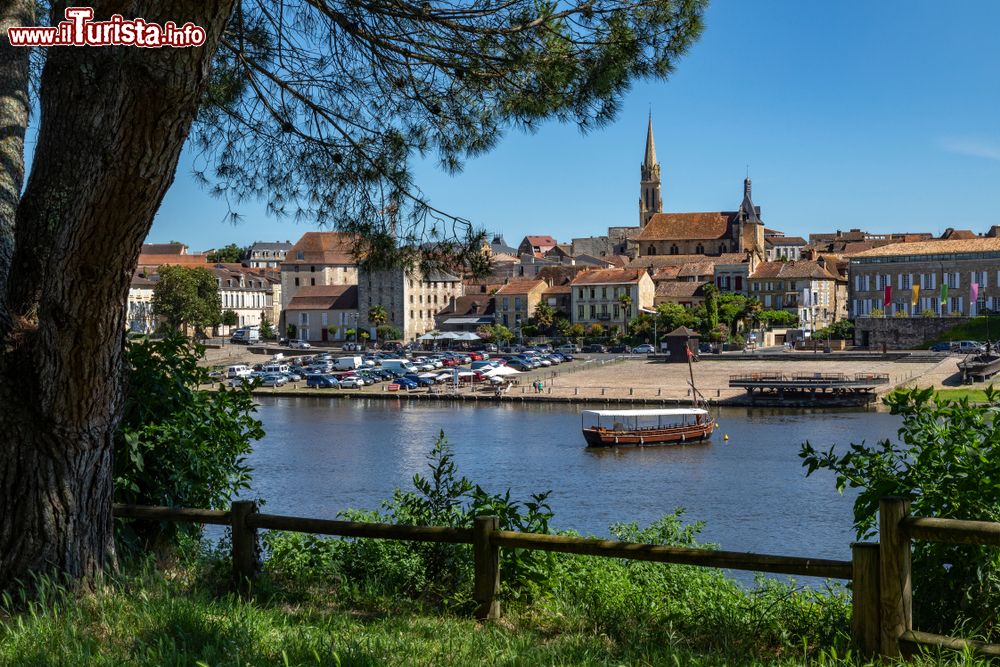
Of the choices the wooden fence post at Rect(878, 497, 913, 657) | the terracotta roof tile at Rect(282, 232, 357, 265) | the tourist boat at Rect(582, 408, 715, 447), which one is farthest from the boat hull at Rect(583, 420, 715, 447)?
the terracotta roof tile at Rect(282, 232, 357, 265)

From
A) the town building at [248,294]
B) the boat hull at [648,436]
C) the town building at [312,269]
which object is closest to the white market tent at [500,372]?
the boat hull at [648,436]

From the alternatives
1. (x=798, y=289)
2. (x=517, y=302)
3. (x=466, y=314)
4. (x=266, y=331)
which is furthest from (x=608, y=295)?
(x=266, y=331)

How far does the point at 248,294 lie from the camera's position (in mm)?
99250

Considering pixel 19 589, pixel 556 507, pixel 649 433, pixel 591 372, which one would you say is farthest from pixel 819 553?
pixel 591 372

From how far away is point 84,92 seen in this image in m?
4.88

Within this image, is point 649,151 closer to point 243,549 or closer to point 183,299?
point 183,299

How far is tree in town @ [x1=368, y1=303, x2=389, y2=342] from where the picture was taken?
89.3 m

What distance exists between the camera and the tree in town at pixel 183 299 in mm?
77500

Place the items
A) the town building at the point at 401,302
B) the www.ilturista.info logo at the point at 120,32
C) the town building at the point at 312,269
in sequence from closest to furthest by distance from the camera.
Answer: the www.ilturista.info logo at the point at 120,32 < the town building at the point at 401,302 < the town building at the point at 312,269

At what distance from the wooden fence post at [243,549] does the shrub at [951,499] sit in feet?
9.85

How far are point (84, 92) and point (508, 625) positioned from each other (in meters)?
3.20

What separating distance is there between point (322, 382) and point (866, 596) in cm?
5701

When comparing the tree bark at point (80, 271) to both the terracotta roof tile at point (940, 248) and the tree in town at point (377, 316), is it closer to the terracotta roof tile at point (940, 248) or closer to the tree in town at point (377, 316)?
the terracotta roof tile at point (940, 248)

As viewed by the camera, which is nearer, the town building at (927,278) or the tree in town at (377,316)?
the town building at (927,278)
